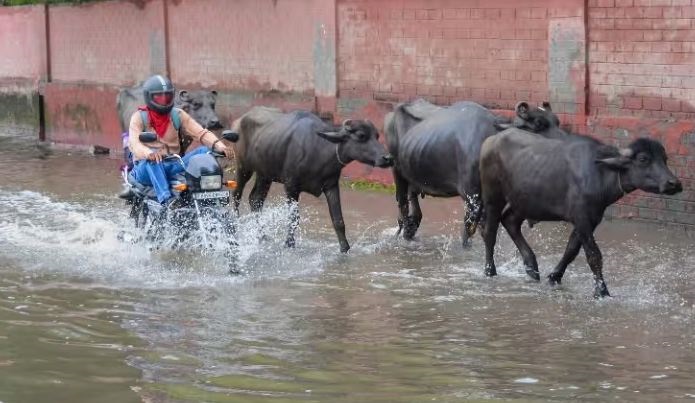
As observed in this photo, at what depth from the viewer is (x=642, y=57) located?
44.7 feet

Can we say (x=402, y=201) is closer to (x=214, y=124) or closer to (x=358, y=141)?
(x=358, y=141)

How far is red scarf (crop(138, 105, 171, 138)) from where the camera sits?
1135cm

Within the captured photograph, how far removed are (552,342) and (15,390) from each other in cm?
342

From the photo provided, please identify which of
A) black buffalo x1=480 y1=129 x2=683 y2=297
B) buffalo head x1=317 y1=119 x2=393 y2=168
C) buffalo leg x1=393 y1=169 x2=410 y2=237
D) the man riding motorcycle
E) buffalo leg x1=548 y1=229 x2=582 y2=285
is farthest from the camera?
buffalo leg x1=393 y1=169 x2=410 y2=237

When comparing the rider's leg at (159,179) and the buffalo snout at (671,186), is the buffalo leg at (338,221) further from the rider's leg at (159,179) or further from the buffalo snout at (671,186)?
the buffalo snout at (671,186)

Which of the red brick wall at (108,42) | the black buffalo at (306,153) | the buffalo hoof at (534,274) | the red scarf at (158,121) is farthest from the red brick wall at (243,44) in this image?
the buffalo hoof at (534,274)

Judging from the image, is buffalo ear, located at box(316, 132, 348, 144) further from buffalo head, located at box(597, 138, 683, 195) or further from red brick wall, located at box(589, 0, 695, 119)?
red brick wall, located at box(589, 0, 695, 119)

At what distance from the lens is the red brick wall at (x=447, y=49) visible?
49.2ft

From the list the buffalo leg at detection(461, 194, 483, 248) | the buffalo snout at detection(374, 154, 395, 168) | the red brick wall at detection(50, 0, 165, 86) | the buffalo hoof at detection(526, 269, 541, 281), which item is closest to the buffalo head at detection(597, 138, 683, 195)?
the buffalo hoof at detection(526, 269, 541, 281)

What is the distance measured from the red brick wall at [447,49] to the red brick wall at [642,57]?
0.46 m

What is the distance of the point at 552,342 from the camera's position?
848 centimetres

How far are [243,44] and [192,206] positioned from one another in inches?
355

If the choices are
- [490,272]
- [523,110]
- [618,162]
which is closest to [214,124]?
[523,110]

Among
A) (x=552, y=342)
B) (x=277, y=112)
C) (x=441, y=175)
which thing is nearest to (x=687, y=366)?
(x=552, y=342)
